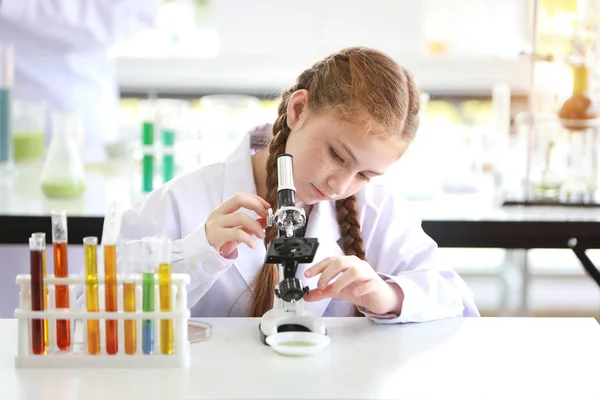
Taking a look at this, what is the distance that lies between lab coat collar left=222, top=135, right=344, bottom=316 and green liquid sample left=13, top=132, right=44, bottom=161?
1.41m

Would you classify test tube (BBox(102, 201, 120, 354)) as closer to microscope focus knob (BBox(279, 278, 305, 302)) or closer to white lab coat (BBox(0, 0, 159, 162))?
microscope focus knob (BBox(279, 278, 305, 302))

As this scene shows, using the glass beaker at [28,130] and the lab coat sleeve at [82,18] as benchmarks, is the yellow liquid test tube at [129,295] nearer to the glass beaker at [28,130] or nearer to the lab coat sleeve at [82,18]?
the glass beaker at [28,130]

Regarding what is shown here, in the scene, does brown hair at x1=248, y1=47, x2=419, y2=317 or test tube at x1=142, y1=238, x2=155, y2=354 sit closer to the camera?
test tube at x1=142, y1=238, x2=155, y2=354

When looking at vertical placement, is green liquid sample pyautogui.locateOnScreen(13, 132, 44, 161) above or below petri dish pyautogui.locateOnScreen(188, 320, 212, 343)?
above

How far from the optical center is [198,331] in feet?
4.56

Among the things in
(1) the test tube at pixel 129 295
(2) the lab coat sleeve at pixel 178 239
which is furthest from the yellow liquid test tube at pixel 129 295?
(2) the lab coat sleeve at pixel 178 239

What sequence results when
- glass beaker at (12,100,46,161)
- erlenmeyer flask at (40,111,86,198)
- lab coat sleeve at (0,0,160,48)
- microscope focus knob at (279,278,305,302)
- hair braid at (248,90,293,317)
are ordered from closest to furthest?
microscope focus knob at (279,278,305,302), hair braid at (248,90,293,317), erlenmeyer flask at (40,111,86,198), glass beaker at (12,100,46,161), lab coat sleeve at (0,0,160,48)

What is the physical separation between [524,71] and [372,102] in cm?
350

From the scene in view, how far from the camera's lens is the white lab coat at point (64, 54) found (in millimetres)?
3451

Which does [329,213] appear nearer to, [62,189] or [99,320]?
[99,320]

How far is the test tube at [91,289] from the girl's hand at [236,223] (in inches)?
9.2

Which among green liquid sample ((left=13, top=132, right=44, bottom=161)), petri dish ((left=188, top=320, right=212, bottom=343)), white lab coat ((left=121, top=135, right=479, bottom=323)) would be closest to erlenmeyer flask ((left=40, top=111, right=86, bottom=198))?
green liquid sample ((left=13, top=132, right=44, bottom=161))

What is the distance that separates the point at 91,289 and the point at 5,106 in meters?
1.73

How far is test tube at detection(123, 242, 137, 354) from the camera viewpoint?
48.4 inches
